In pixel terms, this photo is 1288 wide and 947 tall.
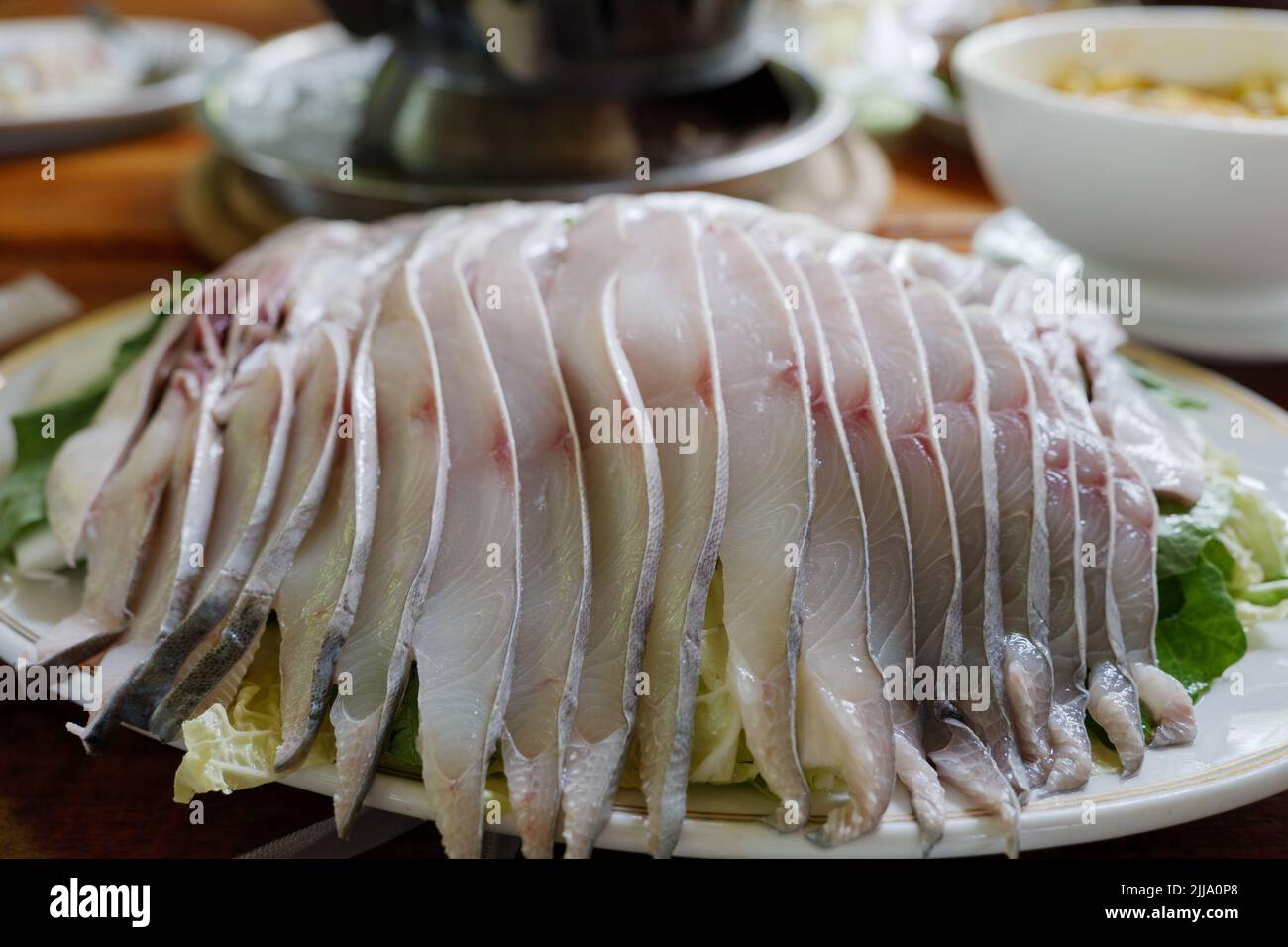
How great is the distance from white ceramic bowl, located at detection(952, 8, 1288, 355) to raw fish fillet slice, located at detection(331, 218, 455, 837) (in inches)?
49.7

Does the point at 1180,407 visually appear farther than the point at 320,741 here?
Yes

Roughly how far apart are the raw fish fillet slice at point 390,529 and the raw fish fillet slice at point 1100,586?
701 mm

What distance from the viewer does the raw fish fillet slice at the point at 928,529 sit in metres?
1.16

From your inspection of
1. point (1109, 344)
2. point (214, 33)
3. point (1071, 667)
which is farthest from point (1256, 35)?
point (214, 33)

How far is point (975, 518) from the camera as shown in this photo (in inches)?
50.8

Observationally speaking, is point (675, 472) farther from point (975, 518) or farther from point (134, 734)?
point (134, 734)

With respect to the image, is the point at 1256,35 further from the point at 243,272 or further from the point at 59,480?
the point at 59,480

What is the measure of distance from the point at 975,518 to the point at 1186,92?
152 centimetres

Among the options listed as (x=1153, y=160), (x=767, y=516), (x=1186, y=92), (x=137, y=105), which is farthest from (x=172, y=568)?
(x=137, y=105)

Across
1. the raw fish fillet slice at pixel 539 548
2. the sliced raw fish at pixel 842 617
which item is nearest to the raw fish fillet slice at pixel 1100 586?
the sliced raw fish at pixel 842 617

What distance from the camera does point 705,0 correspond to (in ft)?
7.54

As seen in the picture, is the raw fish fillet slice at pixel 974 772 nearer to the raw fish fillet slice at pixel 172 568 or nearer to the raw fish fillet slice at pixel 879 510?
the raw fish fillet slice at pixel 879 510

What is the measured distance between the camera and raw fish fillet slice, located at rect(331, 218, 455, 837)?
115 cm

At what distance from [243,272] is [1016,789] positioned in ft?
3.90
